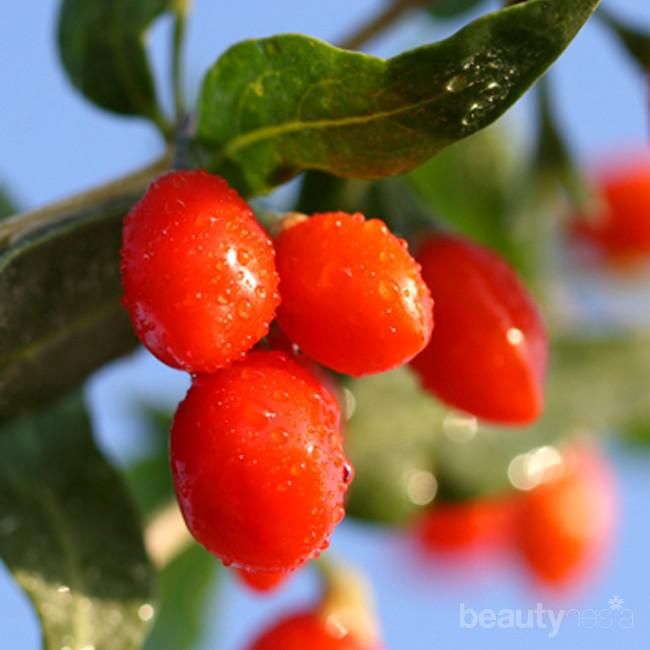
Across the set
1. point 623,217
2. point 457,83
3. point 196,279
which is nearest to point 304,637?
point 196,279

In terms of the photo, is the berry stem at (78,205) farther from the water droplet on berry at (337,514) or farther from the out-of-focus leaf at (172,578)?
the out-of-focus leaf at (172,578)

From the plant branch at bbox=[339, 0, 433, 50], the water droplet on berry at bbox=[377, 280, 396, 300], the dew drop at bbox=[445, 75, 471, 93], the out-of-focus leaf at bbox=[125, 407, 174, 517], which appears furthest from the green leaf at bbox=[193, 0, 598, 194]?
the out-of-focus leaf at bbox=[125, 407, 174, 517]

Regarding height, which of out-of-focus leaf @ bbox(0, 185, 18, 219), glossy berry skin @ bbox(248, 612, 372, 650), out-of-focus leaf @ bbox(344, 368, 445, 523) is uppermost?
out-of-focus leaf @ bbox(0, 185, 18, 219)

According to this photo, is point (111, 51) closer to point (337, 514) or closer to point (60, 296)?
point (60, 296)

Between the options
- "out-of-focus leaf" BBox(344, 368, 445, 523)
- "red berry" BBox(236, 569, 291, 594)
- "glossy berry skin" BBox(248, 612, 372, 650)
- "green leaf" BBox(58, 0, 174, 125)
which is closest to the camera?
"red berry" BBox(236, 569, 291, 594)

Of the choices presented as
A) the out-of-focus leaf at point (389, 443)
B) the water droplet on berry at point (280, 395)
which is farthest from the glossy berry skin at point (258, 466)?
the out-of-focus leaf at point (389, 443)

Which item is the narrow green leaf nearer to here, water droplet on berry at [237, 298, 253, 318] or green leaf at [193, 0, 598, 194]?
green leaf at [193, 0, 598, 194]

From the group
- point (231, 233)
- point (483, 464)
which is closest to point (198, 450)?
point (231, 233)

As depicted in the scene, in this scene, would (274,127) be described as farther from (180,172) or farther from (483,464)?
(483,464)
